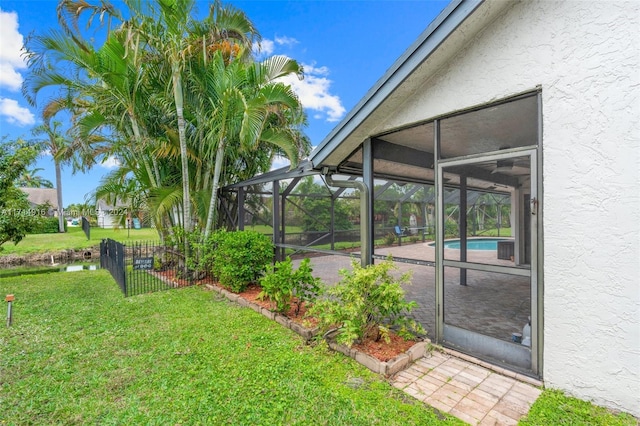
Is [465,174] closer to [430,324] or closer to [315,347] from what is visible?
[430,324]

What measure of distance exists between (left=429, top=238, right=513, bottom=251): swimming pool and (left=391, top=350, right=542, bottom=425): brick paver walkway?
1.48 meters

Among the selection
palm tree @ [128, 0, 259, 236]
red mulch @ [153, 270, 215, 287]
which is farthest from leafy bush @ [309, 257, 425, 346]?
palm tree @ [128, 0, 259, 236]

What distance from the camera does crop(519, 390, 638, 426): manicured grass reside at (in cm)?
257

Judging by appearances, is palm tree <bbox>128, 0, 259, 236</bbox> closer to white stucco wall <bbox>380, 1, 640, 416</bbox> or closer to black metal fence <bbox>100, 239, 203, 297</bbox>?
black metal fence <bbox>100, 239, 203, 297</bbox>

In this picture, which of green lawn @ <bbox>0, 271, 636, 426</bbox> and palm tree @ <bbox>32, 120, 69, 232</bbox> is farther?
palm tree @ <bbox>32, 120, 69, 232</bbox>

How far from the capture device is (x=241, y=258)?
22.0 ft

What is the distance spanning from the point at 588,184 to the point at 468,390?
7.90 ft

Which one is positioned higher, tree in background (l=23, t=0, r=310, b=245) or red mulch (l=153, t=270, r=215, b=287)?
A: tree in background (l=23, t=0, r=310, b=245)

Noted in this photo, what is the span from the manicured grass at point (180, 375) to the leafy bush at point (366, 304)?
1.52 ft

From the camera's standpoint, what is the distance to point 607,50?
271cm

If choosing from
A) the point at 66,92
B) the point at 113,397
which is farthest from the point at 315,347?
the point at 66,92

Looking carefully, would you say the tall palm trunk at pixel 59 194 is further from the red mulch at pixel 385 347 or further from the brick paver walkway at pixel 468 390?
the brick paver walkway at pixel 468 390

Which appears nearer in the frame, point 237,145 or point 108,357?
point 108,357

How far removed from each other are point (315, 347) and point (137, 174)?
7.56 m
